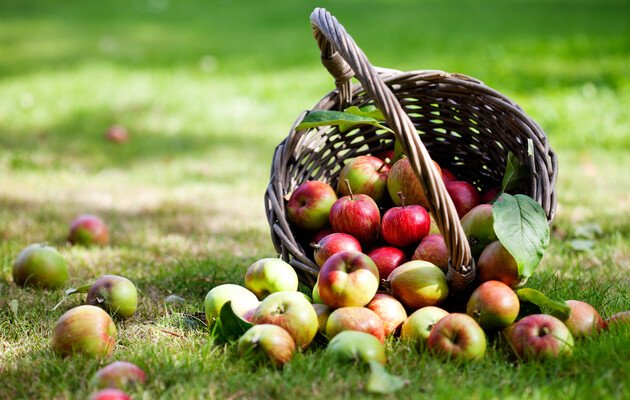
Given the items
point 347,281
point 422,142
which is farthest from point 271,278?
point 422,142

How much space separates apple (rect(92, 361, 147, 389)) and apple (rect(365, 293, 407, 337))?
732 mm

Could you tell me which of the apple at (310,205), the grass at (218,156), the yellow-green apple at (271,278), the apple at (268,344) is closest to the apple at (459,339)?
the grass at (218,156)

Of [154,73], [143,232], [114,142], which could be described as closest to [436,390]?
[143,232]

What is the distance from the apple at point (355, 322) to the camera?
2099 millimetres

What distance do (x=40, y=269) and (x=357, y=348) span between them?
1.44m

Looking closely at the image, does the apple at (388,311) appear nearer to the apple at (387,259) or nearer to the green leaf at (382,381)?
the apple at (387,259)

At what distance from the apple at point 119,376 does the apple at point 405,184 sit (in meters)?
1.17

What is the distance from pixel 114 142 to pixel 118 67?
2.32m

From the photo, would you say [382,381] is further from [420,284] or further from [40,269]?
[40,269]

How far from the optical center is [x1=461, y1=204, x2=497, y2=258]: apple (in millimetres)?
2369

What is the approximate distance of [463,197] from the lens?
2.62 meters

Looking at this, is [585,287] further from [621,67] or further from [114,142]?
[621,67]

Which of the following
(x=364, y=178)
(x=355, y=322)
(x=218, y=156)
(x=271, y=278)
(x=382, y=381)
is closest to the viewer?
(x=382, y=381)

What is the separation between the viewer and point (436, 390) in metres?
1.83
